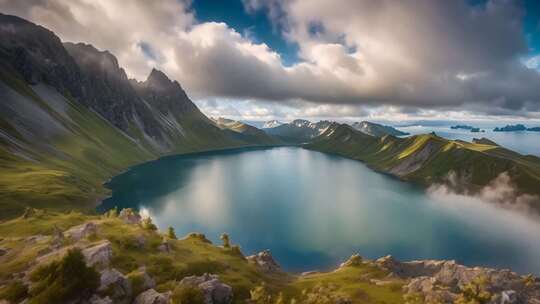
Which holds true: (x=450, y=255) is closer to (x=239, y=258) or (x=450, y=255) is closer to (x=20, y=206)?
(x=239, y=258)

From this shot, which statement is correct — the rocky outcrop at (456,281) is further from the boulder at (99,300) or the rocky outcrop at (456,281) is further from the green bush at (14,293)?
the green bush at (14,293)

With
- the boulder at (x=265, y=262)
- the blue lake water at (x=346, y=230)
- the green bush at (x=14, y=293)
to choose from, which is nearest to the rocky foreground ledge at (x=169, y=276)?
the green bush at (x=14, y=293)

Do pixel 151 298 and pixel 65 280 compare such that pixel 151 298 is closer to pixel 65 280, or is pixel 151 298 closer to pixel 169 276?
pixel 65 280

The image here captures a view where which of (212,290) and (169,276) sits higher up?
(212,290)

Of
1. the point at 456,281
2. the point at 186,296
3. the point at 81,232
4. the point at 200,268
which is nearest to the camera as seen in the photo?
the point at 186,296

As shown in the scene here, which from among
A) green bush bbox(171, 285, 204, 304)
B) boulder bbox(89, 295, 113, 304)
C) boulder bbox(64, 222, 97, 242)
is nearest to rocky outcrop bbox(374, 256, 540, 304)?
green bush bbox(171, 285, 204, 304)

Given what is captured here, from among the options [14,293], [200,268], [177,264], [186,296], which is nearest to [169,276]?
[177,264]
